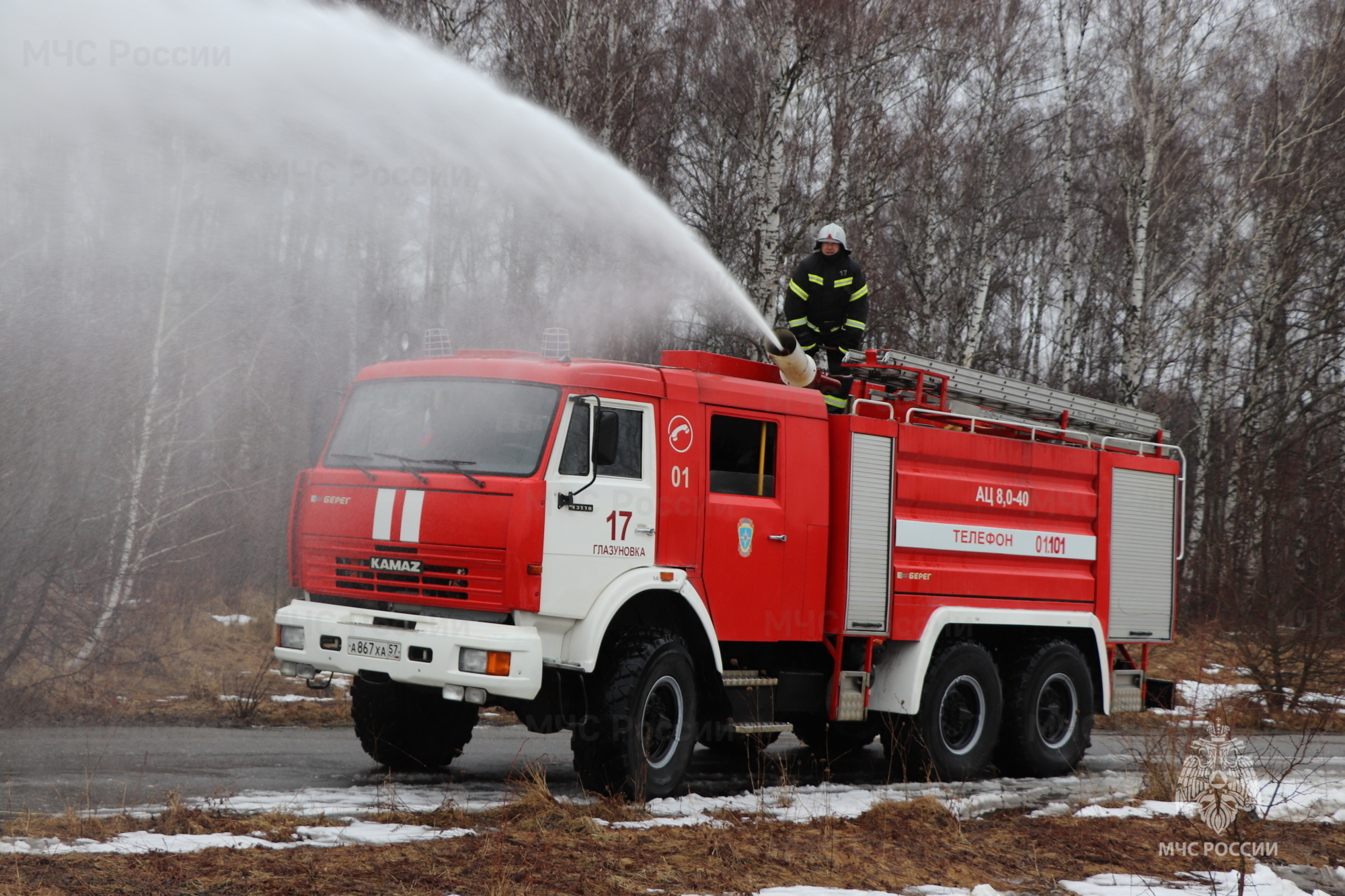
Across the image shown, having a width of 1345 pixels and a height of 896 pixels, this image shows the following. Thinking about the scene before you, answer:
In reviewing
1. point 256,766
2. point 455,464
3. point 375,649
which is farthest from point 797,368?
point 256,766

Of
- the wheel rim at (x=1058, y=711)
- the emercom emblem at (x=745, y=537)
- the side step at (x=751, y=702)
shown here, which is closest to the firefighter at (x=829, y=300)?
the emercom emblem at (x=745, y=537)

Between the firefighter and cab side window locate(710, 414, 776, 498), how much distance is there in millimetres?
1694

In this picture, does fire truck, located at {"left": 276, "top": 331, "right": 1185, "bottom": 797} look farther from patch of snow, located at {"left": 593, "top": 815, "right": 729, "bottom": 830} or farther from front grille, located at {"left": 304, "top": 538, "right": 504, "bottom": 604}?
patch of snow, located at {"left": 593, "top": 815, "right": 729, "bottom": 830}

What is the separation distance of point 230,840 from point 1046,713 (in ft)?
22.2

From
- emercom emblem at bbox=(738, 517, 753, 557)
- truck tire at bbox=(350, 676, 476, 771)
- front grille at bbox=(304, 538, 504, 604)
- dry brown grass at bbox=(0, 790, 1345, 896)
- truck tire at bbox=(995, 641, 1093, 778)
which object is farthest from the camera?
truck tire at bbox=(995, 641, 1093, 778)

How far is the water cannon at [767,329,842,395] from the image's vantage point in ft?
28.2

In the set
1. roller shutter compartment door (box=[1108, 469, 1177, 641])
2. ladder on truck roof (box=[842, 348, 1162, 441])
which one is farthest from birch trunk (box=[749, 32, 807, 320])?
roller shutter compartment door (box=[1108, 469, 1177, 641])

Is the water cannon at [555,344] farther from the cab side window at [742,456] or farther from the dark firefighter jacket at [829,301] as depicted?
the dark firefighter jacket at [829,301]

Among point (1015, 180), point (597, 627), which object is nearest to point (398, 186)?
point (597, 627)

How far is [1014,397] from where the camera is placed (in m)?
9.84

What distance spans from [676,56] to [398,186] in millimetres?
7323

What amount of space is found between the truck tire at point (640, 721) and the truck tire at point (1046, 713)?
11.1 ft

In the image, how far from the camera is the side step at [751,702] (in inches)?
314

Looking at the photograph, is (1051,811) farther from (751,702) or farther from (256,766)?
(256,766)
